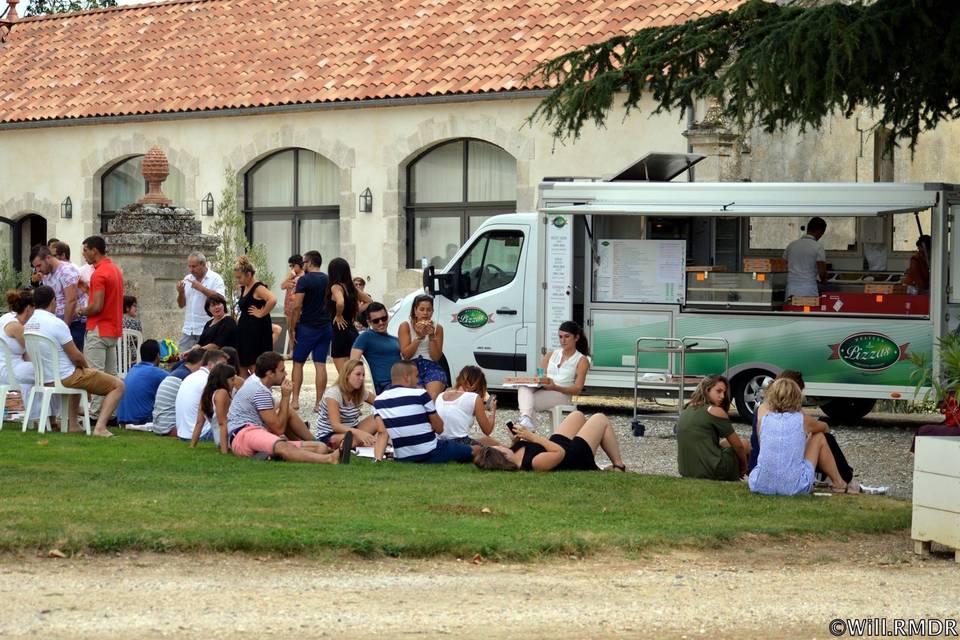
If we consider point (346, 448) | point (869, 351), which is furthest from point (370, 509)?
point (869, 351)

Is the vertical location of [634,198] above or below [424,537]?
above

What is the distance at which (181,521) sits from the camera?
29.2ft

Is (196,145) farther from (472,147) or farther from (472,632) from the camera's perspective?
(472,632)

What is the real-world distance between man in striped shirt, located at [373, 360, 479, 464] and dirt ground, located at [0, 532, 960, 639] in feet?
11.1

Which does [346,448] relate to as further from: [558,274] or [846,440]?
[846,440]

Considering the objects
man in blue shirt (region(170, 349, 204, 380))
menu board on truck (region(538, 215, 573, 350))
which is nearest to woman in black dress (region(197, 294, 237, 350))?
Result: man in blue shirt (region(170, 349, 204, 380))

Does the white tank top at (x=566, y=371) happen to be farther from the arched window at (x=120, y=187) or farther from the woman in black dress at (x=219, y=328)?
the arched window at (x=120, y=187)

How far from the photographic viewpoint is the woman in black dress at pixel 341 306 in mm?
15156

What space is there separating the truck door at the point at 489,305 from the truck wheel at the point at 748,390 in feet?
7.58

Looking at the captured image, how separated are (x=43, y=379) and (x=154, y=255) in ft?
17.2

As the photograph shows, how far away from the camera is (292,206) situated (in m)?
26.5

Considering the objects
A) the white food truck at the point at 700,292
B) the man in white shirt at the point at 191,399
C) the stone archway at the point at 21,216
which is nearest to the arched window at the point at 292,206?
the stone archway at the point at 21,216

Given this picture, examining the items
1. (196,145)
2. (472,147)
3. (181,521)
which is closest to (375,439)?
(181,521)

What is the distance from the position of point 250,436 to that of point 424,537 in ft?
12.5
